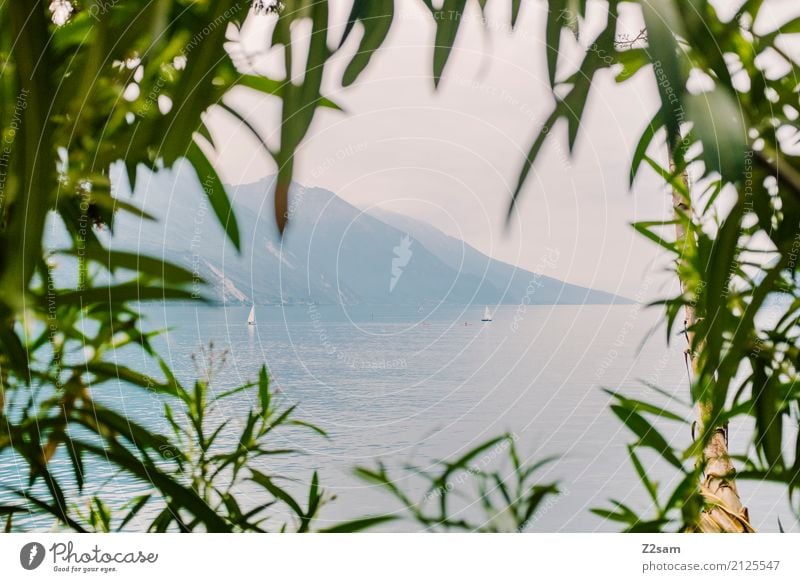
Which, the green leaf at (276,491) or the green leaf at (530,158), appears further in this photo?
the green leaf at (276,491)

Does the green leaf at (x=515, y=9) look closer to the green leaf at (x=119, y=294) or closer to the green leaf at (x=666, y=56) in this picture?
the green leaf at (x=666, y=56)

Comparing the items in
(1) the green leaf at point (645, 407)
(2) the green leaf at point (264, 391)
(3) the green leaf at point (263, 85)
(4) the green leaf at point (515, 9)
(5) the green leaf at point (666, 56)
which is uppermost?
(4) the green leaf at point (515, 9)

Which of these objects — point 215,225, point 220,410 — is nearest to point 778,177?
point 215,225

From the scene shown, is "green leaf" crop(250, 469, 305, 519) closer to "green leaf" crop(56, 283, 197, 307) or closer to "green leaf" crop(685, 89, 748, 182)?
"green leaf" crop(56, 283, 197, 307)

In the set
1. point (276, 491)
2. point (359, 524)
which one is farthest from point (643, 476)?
point (276, 491)

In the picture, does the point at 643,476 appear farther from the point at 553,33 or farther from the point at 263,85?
the point at 263,85

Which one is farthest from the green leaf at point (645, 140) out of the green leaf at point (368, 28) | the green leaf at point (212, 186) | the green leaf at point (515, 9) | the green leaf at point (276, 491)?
the green leaf at point (276, 491)
